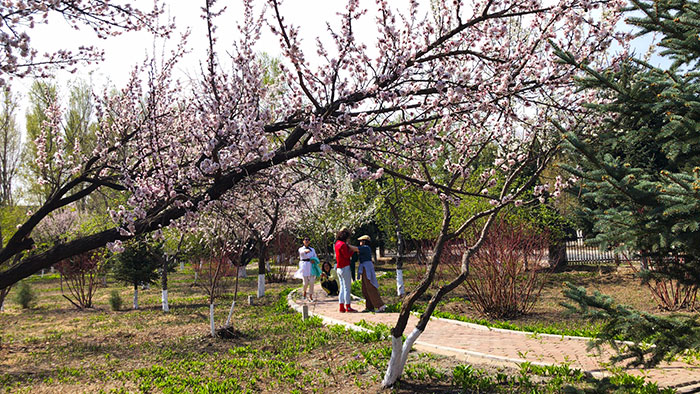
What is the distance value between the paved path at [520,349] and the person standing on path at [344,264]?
144 centimetres

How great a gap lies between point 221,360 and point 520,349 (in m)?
4.27

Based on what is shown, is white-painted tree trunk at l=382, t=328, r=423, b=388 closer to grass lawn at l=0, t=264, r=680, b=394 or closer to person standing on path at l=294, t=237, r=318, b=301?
grass lawn at l=0, t=264, r=680, b=394

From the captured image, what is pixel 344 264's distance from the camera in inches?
409

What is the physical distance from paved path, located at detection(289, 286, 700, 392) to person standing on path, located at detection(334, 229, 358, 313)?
144 centimetres

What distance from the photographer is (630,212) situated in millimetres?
4055

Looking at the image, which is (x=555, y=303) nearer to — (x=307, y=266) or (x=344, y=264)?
(x=344, y=264)

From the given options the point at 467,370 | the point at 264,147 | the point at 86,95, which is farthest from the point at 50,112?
the point at 86,95

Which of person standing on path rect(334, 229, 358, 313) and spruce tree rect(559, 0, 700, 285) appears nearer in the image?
spruce tree rect(559, 0, 700, 285)

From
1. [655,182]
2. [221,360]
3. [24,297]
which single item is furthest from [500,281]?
[24,297]

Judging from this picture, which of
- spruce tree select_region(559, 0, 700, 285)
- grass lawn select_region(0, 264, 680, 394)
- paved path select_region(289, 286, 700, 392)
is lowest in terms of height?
grass lawn select_region(0, 264, 680, 394)

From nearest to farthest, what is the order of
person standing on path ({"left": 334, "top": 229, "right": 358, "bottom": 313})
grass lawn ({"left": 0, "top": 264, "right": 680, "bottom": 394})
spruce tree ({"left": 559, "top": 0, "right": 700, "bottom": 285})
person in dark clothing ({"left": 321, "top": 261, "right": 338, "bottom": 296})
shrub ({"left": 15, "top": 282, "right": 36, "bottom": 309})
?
spruce tree ({"left": 559, "top": 0, "right": 700, "bottom": 285})
grass lawn ({"left": 0, "top": 264, "right": 680, "bottom": 394})
person standing on path ({"left": 334, "top": 229, "right": 358, "bottom": 313})
person in dark clothing ({"left": 321, "top": 261, "right": 338, "bottom": 296})
shrub ({"left": 15, "top": 282, "right": 36, "bottom": 309})

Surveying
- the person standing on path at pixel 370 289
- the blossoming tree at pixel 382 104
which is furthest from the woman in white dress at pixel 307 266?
the blossoming tree at pixel 382 104

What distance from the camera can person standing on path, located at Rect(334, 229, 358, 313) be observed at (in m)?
10.4

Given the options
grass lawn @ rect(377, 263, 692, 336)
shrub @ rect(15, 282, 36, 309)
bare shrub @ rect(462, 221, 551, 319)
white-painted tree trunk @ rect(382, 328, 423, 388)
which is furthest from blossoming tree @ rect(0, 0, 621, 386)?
shrub @ rect(15, 282, 36, 309)
